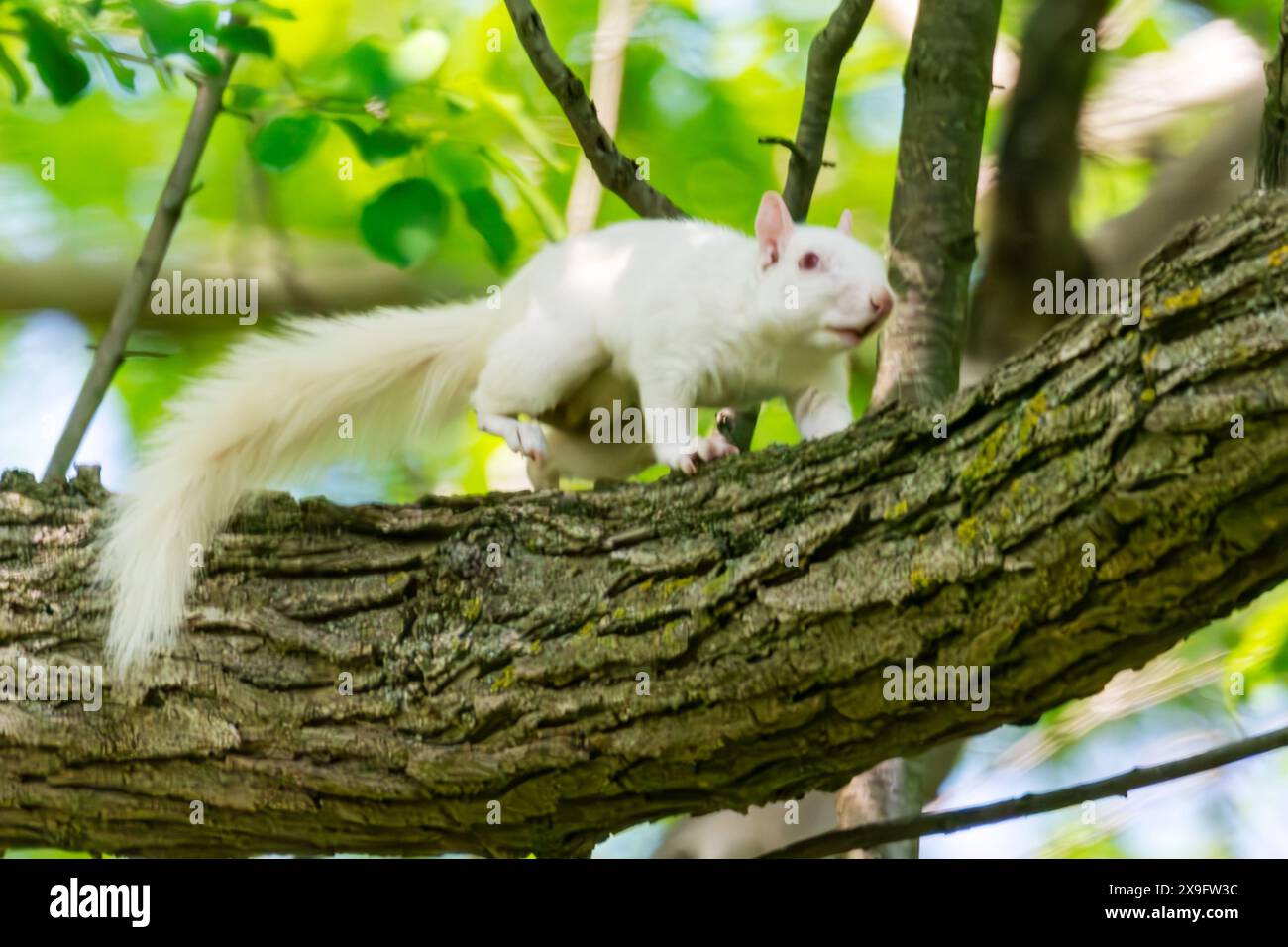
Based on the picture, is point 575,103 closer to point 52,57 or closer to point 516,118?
point 516,118

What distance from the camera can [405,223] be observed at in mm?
4859

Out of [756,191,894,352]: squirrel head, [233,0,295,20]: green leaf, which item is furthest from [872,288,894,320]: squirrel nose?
[233,0,295,20]: green leaf

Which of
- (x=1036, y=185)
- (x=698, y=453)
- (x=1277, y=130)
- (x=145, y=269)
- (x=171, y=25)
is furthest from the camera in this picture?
(x=1036, y=185)

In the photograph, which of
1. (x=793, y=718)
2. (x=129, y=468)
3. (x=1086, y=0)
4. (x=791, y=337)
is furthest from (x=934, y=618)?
(x=1086, y=0)

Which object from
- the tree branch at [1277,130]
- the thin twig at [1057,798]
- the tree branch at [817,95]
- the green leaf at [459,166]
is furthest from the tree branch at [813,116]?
the thin twig at [1057,798]

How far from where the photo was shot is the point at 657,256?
4.91 meters

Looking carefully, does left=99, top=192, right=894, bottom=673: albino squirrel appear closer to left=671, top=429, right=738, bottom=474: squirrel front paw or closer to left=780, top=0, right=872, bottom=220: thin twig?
left=671, top=429, right=738, bottom=474: squirrel front paw

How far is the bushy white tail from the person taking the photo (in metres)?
3.88

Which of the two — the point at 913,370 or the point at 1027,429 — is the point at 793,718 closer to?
the point at 1027,429

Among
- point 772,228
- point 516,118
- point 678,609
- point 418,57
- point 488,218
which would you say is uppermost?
point 516,118

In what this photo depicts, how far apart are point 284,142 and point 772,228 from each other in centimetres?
165

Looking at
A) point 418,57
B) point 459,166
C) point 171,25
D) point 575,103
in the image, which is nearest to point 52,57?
point 171,25

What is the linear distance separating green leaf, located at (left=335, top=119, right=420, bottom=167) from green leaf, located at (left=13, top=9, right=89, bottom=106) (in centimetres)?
84

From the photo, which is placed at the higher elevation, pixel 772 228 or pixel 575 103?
pixel 575 103
